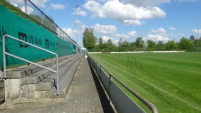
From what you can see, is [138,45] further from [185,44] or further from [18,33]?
[18,33]

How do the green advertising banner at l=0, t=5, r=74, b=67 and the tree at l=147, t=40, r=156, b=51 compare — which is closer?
the green advertising banner at l=0, t=5, r=74, b=67

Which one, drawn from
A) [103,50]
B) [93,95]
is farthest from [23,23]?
[103,50]

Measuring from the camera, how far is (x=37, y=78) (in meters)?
7.46

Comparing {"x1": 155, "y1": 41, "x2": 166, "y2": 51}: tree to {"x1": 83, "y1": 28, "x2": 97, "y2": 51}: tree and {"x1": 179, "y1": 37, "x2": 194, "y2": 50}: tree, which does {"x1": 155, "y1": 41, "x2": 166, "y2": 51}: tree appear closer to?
{"x1": 179, "y1": 37, "x2": 194, "y2": 50}: tree

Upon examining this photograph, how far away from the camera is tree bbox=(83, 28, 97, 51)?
108675 mm

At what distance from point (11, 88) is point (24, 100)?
20.6 inches

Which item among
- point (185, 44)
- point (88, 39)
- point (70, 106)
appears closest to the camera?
point (70, 106)

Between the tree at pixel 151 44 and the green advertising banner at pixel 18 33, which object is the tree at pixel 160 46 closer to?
the tree at pixel 151 44

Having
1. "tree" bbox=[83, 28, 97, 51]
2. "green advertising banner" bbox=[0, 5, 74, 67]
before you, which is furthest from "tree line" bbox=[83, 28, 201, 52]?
"green advertising banner" bbox=[0, 5, 74, 67]

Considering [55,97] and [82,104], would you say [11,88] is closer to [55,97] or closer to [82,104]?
[55,97]

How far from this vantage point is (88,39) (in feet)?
359

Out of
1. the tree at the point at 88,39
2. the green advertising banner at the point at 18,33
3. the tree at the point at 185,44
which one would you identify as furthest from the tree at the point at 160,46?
the green advertising banner at the point at 18,33

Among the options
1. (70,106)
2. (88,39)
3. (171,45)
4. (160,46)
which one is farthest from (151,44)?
(70,106)

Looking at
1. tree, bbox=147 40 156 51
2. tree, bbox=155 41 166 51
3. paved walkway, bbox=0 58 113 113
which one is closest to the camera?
paved walkway, bbox=0 58 113 113
